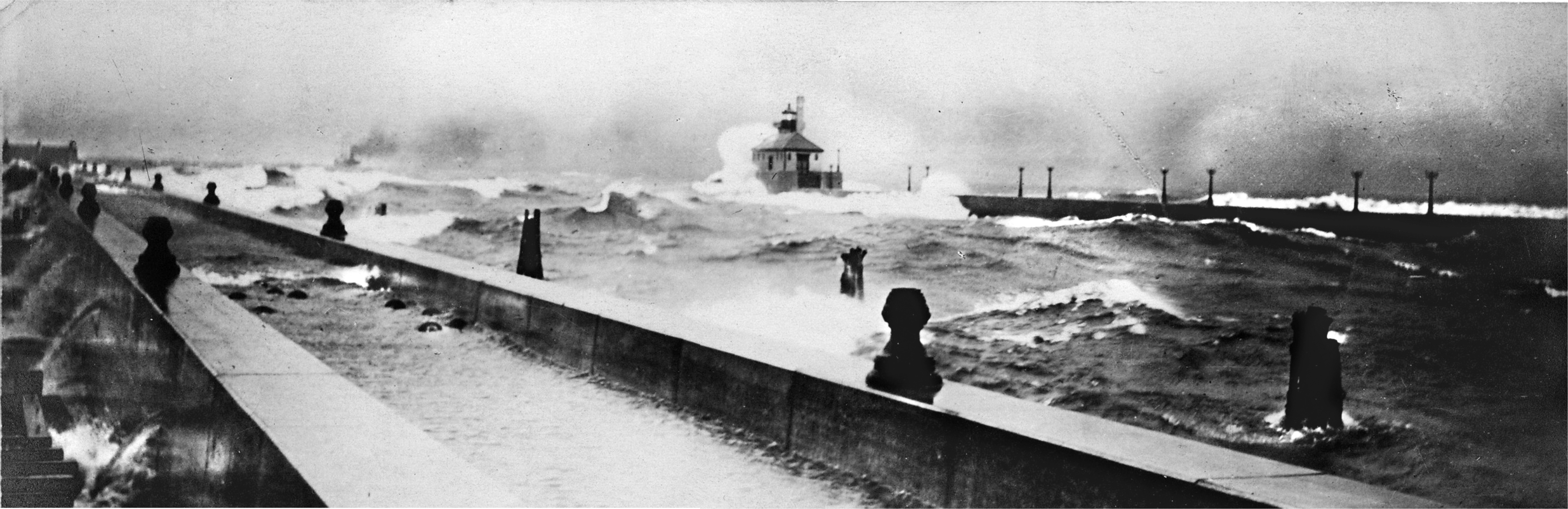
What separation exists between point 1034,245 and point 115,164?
5.90 metres

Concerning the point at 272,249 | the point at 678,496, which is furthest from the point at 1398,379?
the point at 272,249

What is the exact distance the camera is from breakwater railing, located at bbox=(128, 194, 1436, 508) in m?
3.02

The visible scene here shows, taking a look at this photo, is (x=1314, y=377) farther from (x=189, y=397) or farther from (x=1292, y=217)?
(x=189, y=397)

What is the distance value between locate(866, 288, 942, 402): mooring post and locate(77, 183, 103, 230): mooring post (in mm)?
5763

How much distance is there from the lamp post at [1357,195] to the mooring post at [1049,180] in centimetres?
171

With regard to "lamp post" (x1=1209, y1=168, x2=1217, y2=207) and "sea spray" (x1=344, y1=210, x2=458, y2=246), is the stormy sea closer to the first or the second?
"lamp post" (x1=1209, y1=168, x2=1217, y2=207)

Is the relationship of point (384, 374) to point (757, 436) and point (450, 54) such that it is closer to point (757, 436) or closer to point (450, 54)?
point (450, 54)

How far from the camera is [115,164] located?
22.2 ft

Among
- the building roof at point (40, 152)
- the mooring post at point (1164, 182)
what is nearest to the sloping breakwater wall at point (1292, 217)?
the mooring post at point (1164, 182)

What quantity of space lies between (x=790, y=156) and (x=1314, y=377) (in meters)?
3.18

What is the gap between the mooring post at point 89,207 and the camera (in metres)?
6.95

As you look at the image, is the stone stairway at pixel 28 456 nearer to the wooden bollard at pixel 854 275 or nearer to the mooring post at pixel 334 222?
the mooring post at pixel 334 222

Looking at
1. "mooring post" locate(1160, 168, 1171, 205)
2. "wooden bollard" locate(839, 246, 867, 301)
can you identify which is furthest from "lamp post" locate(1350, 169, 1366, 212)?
"wooden bollard" locate(839, 246, 867, 301)

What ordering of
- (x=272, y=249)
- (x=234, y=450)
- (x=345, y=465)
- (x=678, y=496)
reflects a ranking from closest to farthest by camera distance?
1. (x=345, y=465)
2. (x=234, y=450)
3. (x=678, y=496)
4. (x=272, y=249)
